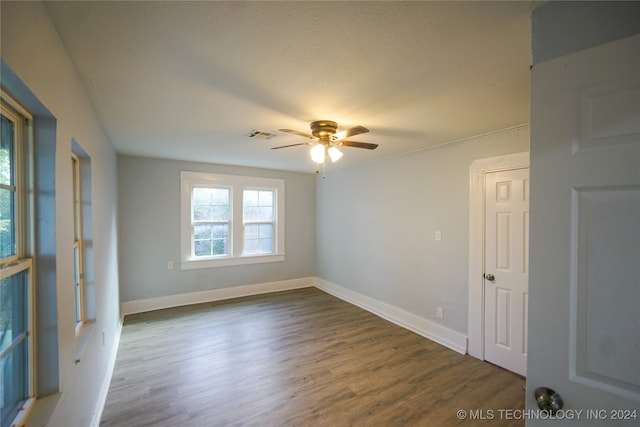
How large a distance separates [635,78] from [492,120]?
1.82m

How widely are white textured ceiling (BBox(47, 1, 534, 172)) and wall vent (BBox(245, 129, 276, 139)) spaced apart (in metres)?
0.13

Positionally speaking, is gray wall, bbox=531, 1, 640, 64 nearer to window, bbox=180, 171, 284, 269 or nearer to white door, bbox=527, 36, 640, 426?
white door, bbox=527, 36, 640, 426

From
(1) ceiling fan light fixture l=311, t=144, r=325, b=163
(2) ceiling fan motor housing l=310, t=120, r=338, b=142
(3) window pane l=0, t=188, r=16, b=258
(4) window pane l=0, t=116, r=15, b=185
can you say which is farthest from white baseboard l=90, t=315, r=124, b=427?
(2) ceiling fan motor housing l=310, t=120, r=338, b=142

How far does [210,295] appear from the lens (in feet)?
15.5

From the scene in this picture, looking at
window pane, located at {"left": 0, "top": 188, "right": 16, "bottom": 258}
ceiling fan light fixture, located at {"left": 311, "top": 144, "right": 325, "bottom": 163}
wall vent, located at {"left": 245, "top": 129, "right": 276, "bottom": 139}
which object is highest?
wall vent, located at {"left": 245, "top": 129, "right": 276, "bottom": 139}

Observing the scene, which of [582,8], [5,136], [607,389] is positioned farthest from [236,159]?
[607,389]

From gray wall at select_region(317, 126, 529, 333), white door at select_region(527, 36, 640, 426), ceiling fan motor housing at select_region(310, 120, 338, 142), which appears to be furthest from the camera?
gray wall at select_region(317, 126, 529, 333)

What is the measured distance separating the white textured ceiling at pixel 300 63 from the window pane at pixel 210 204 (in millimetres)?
2031

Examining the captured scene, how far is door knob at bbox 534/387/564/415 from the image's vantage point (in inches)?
36.6

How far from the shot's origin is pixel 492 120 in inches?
97.2

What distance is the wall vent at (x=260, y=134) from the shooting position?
9.21 ft

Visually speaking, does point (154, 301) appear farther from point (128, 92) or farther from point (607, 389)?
point (607, 389)

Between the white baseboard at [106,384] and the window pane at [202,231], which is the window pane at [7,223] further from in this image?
the window pane at [202,231]

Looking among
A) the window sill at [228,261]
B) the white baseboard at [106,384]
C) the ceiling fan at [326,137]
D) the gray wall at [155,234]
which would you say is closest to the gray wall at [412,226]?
the window sill at [228,261]
